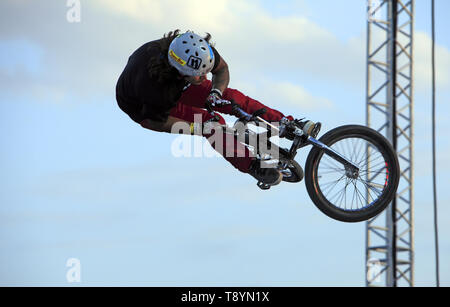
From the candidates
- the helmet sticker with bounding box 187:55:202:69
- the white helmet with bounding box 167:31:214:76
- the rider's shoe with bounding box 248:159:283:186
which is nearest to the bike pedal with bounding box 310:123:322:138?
the rider's shoe with bounding box 248:159:283:186

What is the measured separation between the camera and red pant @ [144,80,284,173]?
281 inches

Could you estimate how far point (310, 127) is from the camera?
7.14 metres

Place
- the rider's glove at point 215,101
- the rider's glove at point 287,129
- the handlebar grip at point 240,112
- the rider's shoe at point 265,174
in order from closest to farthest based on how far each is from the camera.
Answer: the rider's glove at point 215,101, the handlebar grip at point 240,112, the rider's shoe at point 265,174, the rider's glove at point 287,129

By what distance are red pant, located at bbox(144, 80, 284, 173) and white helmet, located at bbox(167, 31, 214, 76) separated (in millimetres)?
474

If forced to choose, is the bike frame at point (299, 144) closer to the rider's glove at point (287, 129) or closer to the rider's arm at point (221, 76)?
the rider's glove at point (287, 129)

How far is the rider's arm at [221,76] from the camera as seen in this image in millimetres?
7105

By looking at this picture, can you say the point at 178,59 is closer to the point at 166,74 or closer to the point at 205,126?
the point at 166,74

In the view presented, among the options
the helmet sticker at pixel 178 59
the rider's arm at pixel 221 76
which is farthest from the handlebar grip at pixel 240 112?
the helmet sticker at pixel 178 59

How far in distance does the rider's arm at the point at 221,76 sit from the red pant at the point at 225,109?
0.70ft

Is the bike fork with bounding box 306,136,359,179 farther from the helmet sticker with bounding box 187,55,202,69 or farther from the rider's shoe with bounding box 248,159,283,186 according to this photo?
the helmet sticker with bounding box 187,55,202,69
